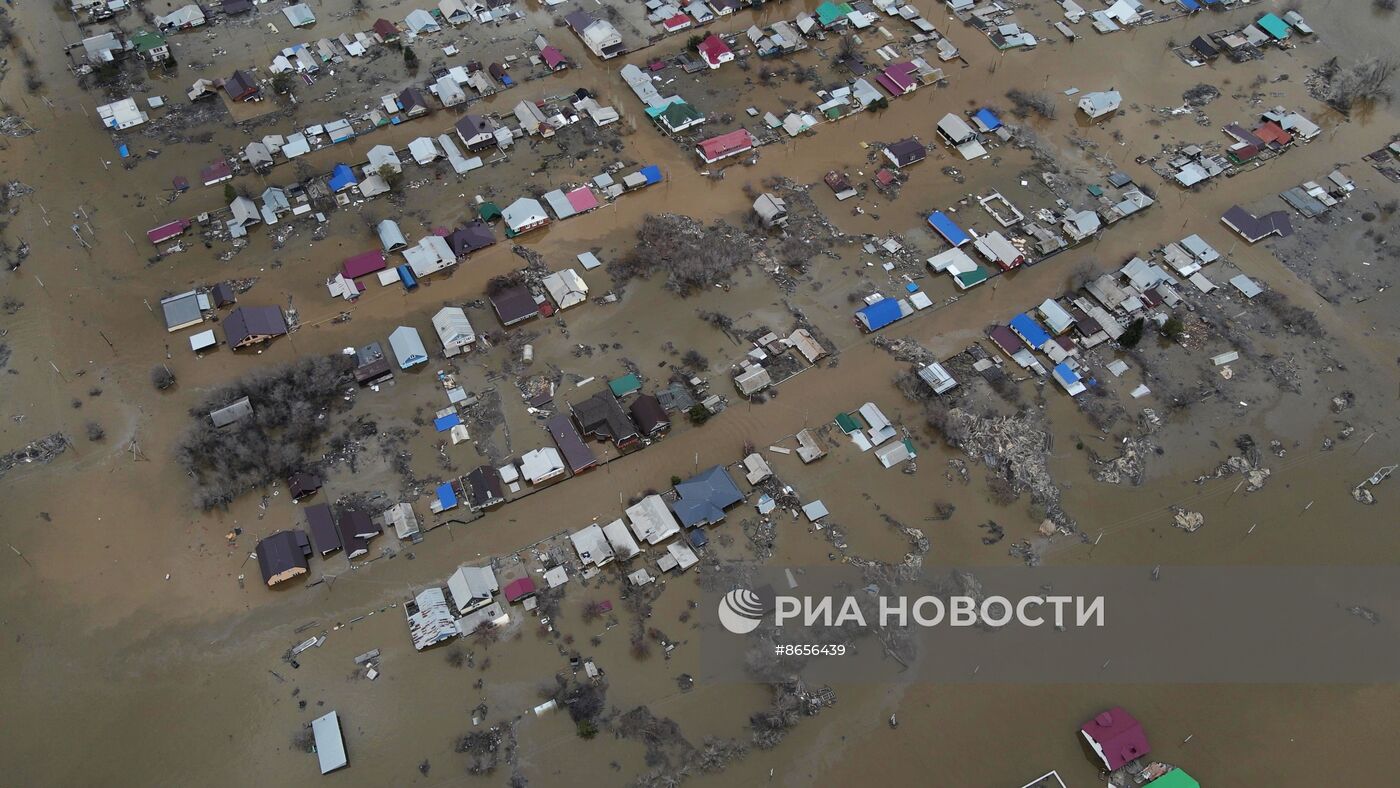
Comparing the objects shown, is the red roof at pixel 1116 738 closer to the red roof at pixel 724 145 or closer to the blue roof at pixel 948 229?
the blue roof at pixel 948 229

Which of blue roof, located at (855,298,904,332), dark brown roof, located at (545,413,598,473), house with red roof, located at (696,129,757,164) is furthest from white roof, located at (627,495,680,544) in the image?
house with red roof, located at (696,129,757,164)

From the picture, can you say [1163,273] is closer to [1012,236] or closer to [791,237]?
[1012,236]

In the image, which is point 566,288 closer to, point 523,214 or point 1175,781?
point 523,214

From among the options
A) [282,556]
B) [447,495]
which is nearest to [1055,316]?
[447,495]

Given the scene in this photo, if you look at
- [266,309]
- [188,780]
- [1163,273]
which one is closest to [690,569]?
[188,780]

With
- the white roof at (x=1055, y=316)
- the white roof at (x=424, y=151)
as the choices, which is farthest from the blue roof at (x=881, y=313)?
the white roof at (x=424, y=151)

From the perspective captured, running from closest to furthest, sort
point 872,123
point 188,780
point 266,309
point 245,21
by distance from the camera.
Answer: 1. point 188,780
2. point 266,309
3. point 872,123
4. point 245,21
